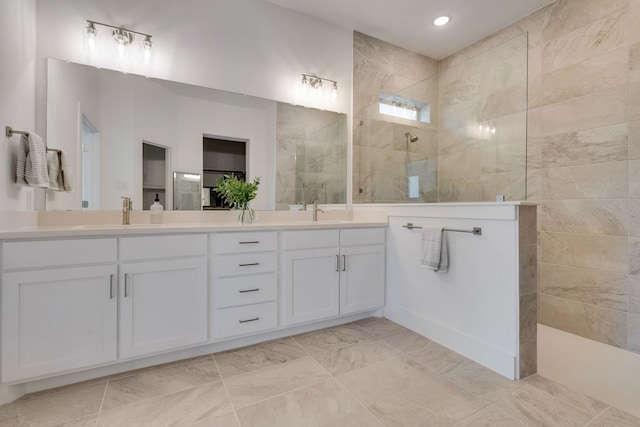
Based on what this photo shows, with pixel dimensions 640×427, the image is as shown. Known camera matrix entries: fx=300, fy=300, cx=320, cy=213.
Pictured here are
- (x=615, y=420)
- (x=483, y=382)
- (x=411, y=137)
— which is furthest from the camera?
(x=411, y=137)

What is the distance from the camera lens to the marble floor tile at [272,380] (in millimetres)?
1536

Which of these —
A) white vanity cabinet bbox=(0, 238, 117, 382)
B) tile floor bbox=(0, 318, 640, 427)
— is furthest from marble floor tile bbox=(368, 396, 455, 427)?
white vanity cabinet bbox=(0, 238, 117, 382)

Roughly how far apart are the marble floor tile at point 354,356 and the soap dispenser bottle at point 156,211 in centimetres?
142

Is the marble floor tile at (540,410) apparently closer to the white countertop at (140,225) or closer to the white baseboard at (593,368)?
the white baseboard at (593,368)

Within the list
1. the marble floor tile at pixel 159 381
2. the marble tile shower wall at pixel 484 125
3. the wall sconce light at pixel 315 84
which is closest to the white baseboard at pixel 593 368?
the marble tile shower wall at pixel 484 125

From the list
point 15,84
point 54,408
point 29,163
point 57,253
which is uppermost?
point 15,84

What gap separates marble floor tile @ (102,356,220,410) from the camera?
1519 mm

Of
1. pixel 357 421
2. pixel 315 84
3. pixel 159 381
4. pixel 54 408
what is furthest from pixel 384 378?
pixel 315 84

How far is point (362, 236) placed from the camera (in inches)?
97.5

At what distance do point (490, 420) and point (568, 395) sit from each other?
0.53 metres

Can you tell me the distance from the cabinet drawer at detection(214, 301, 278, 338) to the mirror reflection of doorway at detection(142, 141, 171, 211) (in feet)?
2.96

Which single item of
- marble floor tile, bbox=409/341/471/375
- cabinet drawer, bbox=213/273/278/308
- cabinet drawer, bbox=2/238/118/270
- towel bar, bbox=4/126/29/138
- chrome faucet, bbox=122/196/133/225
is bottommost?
marble floor tile, bbox=409/341/471/375

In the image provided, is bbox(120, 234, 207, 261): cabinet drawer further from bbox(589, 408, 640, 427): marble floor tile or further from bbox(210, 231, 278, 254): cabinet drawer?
bbox(589, 408, 640, 427): marble floor tile

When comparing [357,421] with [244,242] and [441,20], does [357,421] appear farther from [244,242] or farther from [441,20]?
[441,20]
